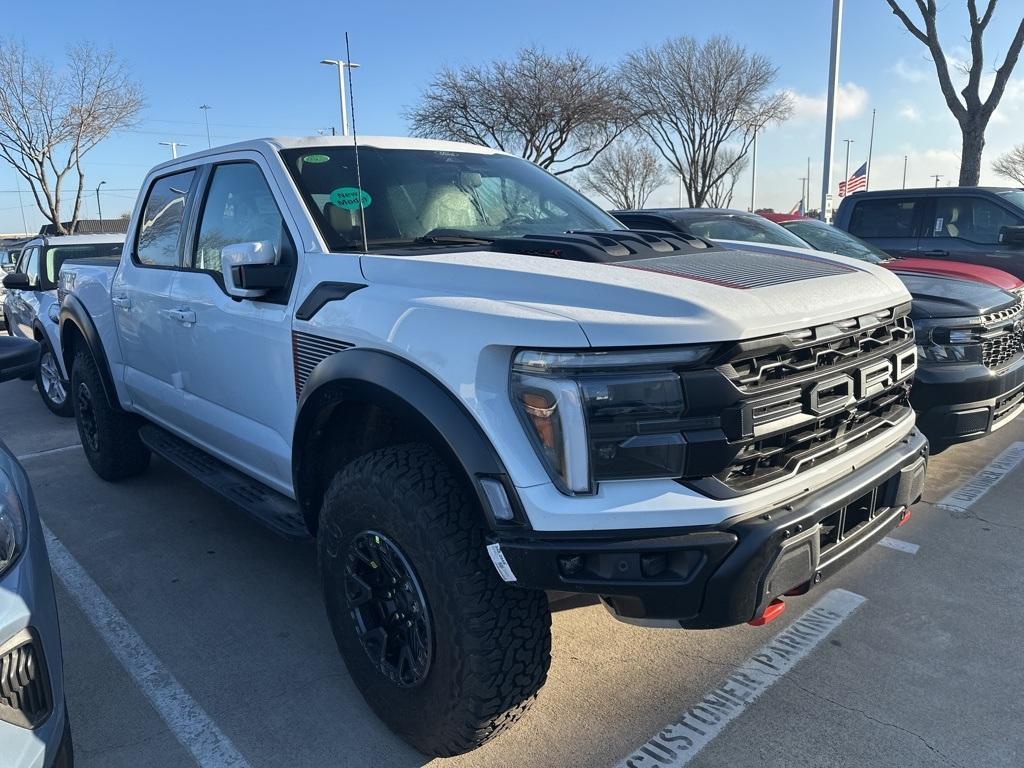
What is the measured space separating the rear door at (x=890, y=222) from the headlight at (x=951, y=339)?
3.78 meters

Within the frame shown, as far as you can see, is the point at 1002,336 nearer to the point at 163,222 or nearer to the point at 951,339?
the point at 951,339

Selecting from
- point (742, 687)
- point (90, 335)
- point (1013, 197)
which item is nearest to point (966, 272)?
point (1013, 197)

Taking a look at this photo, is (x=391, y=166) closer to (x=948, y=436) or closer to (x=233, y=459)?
(x=233, y=459)

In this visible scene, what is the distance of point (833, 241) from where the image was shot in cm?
682

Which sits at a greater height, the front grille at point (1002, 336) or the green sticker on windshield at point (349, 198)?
the green sticker on windshield at point (349, 198)

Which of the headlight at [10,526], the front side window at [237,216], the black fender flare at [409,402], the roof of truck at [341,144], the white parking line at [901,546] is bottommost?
the white parking line at [901,546]

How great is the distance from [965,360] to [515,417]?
10.9ft

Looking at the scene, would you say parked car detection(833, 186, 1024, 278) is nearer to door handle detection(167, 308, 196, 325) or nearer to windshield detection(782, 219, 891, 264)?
windshield detection(782, 219, 891, 264)

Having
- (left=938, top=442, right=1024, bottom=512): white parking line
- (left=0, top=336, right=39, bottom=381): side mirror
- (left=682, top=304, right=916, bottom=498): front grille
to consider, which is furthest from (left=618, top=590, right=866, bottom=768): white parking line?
(left=0, top=336, right=39, bottom=381): side mirror

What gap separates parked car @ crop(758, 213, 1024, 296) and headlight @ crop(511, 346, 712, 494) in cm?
393

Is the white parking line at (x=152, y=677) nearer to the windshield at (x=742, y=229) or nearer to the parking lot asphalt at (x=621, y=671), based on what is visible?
the parking lot asphalt at (x=621, y=671)

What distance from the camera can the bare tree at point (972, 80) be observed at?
1366cm

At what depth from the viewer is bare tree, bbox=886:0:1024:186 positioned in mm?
13656

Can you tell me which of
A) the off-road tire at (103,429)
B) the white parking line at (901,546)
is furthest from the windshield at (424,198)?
the off-road tire at (103,429)
